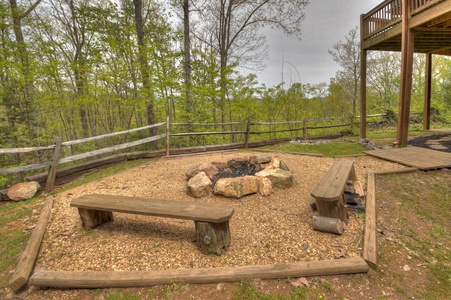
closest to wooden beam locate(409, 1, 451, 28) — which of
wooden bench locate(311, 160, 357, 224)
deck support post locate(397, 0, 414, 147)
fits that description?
deck support post locate(397, 0, 414, 147)

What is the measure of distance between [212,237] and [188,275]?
398 millimetres

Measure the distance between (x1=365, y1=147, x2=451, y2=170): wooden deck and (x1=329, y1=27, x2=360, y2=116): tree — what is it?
8.25 m

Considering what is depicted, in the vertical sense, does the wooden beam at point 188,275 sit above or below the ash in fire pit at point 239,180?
below

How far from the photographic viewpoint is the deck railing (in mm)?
4828

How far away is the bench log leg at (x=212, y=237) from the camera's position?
204 centimetres

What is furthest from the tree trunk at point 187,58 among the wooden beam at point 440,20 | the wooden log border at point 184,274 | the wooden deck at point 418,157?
the wooden beam at point 440,20

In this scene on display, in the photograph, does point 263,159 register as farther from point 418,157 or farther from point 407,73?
point 407,73

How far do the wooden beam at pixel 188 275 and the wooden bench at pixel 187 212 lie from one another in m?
0.30

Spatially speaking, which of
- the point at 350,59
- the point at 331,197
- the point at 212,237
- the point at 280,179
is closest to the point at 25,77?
the point at 212,237

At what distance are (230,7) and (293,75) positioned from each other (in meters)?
4.81

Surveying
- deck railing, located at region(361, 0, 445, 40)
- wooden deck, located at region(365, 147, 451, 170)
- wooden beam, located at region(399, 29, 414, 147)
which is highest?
deck railing, located at region(361, 0, 445, 40)

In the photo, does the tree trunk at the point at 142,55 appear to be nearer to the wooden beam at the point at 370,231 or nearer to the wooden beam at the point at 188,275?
the wooden beam at the point at 188,275

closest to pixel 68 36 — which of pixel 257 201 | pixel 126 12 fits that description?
pixel 126 12

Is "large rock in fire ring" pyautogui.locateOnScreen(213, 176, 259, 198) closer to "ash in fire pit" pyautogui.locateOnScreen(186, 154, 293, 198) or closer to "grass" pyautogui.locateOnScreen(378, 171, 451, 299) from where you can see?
"ash in fire pit" pyautogui.locateOnScreen(186, 154, 293, 198)
